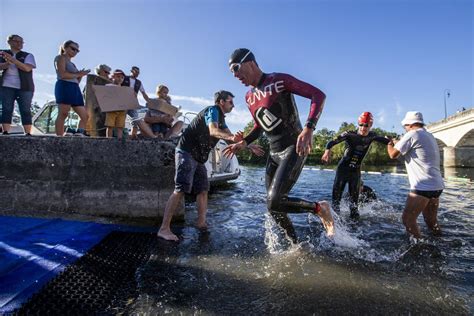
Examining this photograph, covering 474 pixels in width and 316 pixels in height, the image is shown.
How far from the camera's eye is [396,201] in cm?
955

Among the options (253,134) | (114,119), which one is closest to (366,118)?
(253,134)

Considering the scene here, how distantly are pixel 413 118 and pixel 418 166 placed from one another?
752 mm

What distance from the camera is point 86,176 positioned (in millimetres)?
5434

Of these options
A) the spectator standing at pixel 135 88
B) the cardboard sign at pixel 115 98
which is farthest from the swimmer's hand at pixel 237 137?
the spectator standing at pixel 135 88

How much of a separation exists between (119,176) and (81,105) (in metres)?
2.04

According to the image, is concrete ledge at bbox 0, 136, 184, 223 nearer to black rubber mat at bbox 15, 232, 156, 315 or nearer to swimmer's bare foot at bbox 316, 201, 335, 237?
black rubber mat at bbox 15, 232, 156, 315

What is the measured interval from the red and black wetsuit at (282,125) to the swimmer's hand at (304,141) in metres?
0.27

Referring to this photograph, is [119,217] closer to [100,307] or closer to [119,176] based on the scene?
[119,176]

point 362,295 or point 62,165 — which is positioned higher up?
point 62,165

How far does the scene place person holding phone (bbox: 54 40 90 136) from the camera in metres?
6.07

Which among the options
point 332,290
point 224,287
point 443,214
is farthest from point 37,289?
point 443,214

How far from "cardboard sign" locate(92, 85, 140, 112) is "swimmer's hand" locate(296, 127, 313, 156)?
395cm

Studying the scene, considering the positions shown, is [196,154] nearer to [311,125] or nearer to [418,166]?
[311,125]

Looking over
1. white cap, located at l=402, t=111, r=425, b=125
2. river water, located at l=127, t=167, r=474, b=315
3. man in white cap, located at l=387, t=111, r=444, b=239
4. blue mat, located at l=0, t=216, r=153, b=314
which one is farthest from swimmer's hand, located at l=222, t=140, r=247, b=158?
white cap, located at l=402, t=111, r=425, b=125
